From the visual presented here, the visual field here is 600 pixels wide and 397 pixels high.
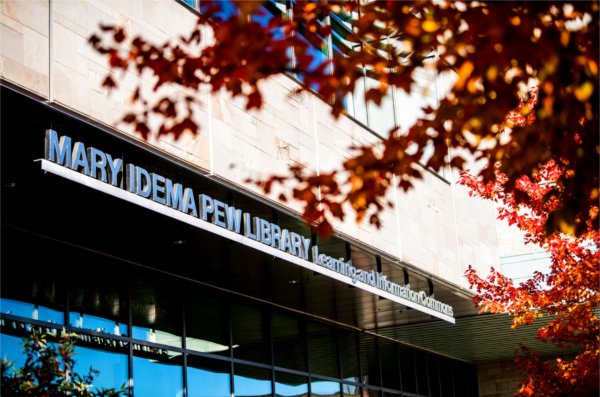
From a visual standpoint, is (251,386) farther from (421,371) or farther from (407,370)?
(421,371)

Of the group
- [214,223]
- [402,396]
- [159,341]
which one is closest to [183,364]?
[159,341]

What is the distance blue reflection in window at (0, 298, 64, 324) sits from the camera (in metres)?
14.3

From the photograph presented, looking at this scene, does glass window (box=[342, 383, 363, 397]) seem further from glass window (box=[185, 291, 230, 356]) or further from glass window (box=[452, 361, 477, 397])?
glass window (box=[452, 361, 477, 397])

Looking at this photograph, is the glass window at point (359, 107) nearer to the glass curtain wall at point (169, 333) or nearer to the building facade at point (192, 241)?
the building facade at point (192, 241)

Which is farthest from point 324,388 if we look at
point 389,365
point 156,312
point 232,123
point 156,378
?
point 232,123

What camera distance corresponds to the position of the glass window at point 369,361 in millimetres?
25703

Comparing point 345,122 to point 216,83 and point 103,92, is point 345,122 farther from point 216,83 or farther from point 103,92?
point 216,83

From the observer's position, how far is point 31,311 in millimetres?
14617

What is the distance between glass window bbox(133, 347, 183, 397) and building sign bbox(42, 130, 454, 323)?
269 cm

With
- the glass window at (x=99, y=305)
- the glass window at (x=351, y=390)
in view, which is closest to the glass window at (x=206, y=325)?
the glass window at (x=99, y=305)

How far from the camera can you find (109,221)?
14.4 m

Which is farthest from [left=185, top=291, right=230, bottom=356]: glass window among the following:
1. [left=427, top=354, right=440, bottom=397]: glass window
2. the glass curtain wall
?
[left=427, top=354, right=440, bottom=397]: glass window

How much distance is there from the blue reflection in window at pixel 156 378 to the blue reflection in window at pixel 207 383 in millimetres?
374

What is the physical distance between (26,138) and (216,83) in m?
6.17
